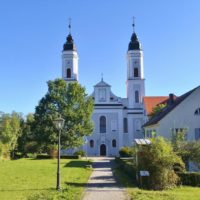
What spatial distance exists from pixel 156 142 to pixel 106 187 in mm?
3528

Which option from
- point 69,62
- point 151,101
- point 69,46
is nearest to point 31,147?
point 69,62

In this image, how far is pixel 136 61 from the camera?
7419 centimetres

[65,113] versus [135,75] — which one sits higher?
[135,75]

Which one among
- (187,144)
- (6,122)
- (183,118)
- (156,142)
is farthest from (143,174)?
(6,122)

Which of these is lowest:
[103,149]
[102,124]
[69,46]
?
[103,149]

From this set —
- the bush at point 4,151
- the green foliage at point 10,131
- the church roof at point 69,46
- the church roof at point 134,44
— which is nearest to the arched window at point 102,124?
the church roof at point 134,44

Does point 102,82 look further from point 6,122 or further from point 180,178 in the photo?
point 180,178

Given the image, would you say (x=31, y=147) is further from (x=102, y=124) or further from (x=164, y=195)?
(x=164, y=195)

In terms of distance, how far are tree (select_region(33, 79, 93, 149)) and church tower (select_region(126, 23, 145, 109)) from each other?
16.0 m

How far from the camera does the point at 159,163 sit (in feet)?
66.3

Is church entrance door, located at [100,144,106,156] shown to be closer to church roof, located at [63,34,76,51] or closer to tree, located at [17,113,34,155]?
A: tree, located at [17,113,34,155]

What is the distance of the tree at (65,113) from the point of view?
183 feet

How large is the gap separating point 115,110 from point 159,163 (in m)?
51.7

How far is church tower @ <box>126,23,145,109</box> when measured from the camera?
240ft
